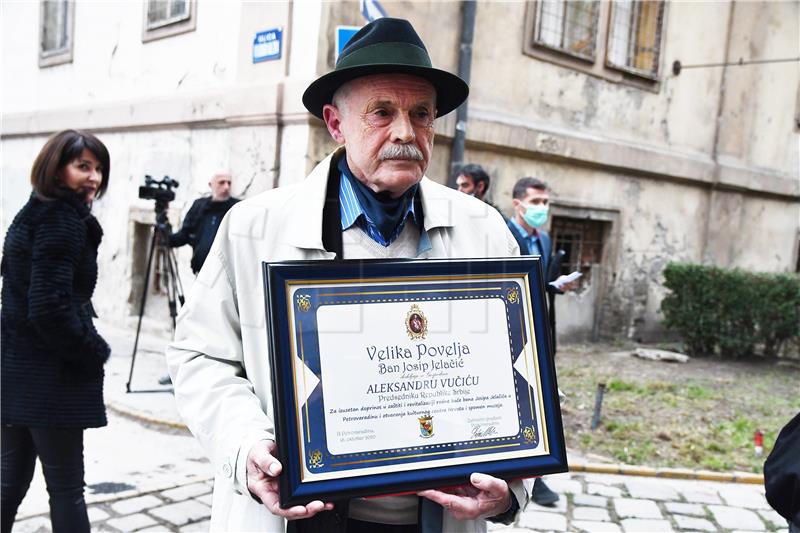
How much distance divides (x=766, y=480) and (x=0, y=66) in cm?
1364

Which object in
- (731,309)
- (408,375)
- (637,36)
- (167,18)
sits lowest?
(731,309)

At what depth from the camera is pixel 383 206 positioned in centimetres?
184

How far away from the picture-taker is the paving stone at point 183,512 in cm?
386

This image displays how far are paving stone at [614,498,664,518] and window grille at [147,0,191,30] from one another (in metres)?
7.03

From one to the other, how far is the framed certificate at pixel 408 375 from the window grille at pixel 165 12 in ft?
25.5

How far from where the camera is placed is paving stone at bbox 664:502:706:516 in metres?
4.34

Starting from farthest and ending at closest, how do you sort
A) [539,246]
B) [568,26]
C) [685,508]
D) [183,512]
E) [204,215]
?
1. [568,26]
2. [204,215]
3. [539,246]
4. [685,508]
5. [183,512]

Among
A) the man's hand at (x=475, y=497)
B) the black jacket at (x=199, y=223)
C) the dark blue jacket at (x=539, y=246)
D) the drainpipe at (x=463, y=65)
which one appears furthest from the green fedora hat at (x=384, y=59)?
the drainpipe at (x=463, y=65)

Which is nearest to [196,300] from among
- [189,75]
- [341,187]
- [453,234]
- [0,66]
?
[341,187]

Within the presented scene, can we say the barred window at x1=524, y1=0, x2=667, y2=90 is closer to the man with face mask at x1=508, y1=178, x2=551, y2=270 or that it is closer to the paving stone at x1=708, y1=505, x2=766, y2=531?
the man with face mask at x1=508, y1=178, x2=551, y2=270

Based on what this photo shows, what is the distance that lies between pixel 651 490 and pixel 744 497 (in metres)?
0.60

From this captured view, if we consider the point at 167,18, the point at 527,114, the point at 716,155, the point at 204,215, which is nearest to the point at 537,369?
the point at 204,215

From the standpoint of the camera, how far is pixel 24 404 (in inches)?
111

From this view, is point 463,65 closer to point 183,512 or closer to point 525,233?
point 525,233
